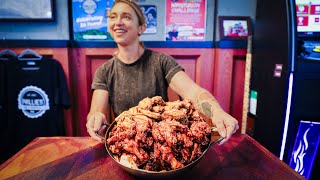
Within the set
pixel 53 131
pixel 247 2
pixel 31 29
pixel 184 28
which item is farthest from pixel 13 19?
pixel 247 2

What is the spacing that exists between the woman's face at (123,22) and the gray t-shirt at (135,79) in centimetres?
23

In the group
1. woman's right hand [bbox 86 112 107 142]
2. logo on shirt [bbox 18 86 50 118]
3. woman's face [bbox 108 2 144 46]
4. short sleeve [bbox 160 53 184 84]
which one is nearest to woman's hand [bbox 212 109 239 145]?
woman's right hand [bbox 86 112 107 142]

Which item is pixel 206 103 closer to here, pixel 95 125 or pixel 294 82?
pixel 95 125

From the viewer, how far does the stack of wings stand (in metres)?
0.69

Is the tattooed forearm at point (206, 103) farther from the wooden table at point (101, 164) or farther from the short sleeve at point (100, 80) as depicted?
the short sleeve at point (100, 80)

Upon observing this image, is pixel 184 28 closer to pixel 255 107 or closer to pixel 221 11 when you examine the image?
pixel 221 11

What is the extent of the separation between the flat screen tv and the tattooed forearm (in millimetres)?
1250

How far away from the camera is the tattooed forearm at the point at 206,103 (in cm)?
117

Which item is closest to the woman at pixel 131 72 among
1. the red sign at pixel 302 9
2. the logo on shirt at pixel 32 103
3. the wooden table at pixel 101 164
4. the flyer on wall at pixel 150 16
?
the wooden table at pixel 101 164

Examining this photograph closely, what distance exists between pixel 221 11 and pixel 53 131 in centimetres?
240

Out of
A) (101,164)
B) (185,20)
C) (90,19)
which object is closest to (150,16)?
(185,20)

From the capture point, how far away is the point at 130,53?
1.82 metres

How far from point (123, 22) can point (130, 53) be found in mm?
269

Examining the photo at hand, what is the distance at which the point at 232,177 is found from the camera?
2.64 ft
